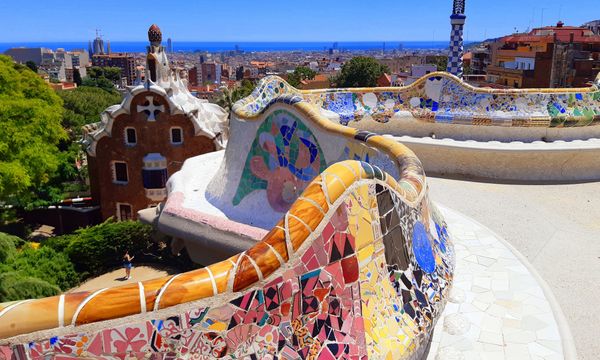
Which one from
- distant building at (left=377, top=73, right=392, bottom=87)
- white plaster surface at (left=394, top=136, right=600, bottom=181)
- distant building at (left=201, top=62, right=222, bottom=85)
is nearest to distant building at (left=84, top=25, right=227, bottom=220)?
white plaster surface at (left=394, top=136, right=600, bottom=181)

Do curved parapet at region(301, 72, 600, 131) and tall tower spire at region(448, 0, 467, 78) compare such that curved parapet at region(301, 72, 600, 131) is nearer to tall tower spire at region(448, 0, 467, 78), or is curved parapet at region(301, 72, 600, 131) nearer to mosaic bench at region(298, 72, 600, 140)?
mosaic bench at region(298, 72, 600, 140)

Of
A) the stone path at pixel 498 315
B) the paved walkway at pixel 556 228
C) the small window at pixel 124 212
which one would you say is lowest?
the small window at pixel 124 212

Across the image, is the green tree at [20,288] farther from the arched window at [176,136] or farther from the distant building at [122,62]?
the distant building at [122,62]

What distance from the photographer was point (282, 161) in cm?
731

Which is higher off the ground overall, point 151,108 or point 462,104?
point 462,104

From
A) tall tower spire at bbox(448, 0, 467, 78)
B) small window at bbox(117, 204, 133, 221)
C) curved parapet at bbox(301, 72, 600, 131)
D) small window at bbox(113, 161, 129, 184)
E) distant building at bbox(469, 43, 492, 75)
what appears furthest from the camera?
distant building at bbox(469, 43, 492, 75)

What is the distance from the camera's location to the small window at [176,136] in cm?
1658

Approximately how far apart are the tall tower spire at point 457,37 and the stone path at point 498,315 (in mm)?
10616

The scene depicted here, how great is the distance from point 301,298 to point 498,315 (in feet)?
7.46

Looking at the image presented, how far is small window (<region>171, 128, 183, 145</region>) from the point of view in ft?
54.4

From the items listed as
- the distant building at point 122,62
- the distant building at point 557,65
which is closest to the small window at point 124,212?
the distant building at point 557,65

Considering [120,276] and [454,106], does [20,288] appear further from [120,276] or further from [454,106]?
[454,106]

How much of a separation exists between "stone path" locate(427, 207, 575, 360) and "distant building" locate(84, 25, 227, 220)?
1245cm

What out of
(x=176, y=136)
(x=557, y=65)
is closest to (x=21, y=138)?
(x=176, y=136)
